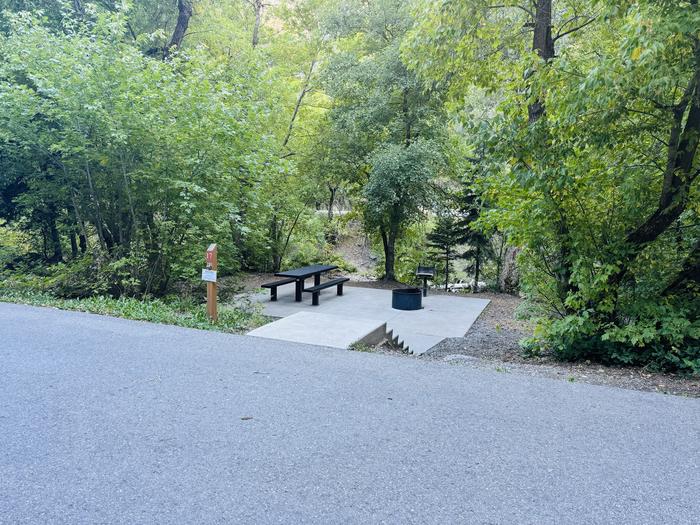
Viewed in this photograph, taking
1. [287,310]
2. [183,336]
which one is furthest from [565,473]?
[287,310]

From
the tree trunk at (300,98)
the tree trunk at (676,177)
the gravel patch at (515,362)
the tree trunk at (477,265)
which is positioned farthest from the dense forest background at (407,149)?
the tree trunk at (477,265)

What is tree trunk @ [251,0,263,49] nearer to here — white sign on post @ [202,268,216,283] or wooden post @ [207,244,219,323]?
wooden post @ [207,244,219,323]

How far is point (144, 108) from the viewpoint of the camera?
615 cm

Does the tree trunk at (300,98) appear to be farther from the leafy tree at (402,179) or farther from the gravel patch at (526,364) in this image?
the gravel patch at (526,364)

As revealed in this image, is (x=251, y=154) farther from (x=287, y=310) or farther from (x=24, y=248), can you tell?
(x=24, y=248)

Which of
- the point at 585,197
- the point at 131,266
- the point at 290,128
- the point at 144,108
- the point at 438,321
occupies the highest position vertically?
the point at 290,128

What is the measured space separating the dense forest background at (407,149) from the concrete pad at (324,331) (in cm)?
185

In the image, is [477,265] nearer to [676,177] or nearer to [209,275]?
[676,177]

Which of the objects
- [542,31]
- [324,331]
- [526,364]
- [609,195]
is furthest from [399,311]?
[542,31]

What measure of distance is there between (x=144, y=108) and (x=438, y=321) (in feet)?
20.0

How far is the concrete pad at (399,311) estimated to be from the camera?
7.27 metres

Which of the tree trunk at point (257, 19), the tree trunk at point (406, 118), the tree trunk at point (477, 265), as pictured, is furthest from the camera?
the tree trunk at point (257, 19)

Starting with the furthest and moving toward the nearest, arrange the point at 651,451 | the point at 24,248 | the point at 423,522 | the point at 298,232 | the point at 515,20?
the point at 298,232 → the point at 24,248 → the point at 515,20 → the point at 651,451 → the point at 423,522

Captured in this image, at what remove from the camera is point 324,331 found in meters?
5.21
